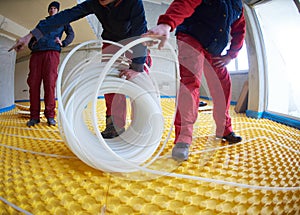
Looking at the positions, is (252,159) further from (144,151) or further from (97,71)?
(97,71)

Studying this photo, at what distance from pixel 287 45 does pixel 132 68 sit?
1.31m

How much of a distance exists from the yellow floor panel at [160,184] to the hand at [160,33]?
18.5 inches

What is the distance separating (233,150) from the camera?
965 millimetres

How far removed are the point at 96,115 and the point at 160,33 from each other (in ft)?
1.21

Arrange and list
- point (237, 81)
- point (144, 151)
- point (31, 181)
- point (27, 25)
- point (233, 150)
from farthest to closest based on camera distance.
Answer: point (237, 81)
point (27, 25)
point (233, 150)
point (144, 151)
point (31, 181)

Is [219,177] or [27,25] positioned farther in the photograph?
[27,25]

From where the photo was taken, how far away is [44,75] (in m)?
1.45

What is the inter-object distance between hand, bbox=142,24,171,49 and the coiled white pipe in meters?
0.15

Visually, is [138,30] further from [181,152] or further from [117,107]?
[181,152]

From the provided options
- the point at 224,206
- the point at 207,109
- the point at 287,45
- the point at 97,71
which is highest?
the point at 287,45

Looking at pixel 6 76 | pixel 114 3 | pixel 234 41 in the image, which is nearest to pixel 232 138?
pixel 234 41

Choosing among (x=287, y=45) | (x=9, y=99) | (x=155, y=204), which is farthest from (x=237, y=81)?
(x=9, y=99)

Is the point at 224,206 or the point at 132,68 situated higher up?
the point at 132,68

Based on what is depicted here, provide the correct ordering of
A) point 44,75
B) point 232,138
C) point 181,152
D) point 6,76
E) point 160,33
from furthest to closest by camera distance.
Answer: point 6,76
point 44,75
point 232,138
point 181,152
point 160,33
